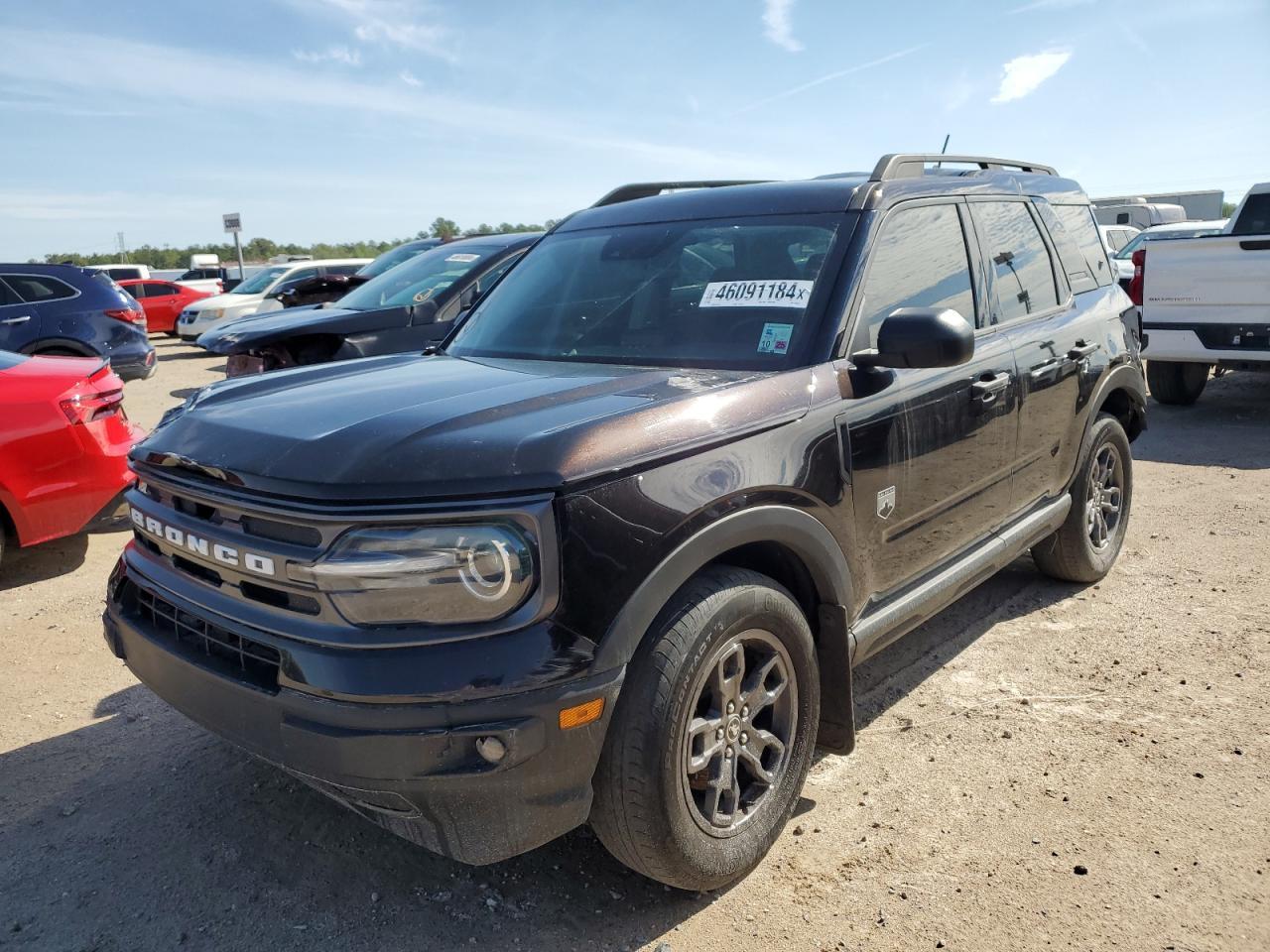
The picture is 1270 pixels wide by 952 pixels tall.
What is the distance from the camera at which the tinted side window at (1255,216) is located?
1022 cm

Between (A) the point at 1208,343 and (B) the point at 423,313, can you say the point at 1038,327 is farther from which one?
(A) the point at 1208,343

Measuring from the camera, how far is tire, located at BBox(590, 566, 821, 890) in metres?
2.32

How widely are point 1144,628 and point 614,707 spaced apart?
3158 mm

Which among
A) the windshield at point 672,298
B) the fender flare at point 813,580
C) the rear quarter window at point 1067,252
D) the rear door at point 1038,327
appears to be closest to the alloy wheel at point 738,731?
the fender flare at point 813,580

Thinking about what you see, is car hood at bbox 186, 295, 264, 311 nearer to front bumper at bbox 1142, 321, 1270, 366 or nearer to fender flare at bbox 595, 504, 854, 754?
front bumper at bbox 1142, 321, 1270, 366

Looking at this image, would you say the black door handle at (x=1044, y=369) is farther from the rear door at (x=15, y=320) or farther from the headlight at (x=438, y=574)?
the rear door at (x=15, y=320)

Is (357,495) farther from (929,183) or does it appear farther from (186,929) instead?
(929,183)

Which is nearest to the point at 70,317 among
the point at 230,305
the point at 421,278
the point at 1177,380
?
the point at 421,278

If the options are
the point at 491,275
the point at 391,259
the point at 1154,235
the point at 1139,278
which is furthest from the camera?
the point at 1154,235

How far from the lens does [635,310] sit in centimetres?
341

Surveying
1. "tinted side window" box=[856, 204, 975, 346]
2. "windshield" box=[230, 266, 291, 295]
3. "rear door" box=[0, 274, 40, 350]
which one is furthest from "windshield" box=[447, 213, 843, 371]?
"windshield" box=[230, 266, 291, 295]

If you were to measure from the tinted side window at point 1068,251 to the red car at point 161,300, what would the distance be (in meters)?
23.2

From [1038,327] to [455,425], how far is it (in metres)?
2.79

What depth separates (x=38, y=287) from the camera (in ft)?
38.3
